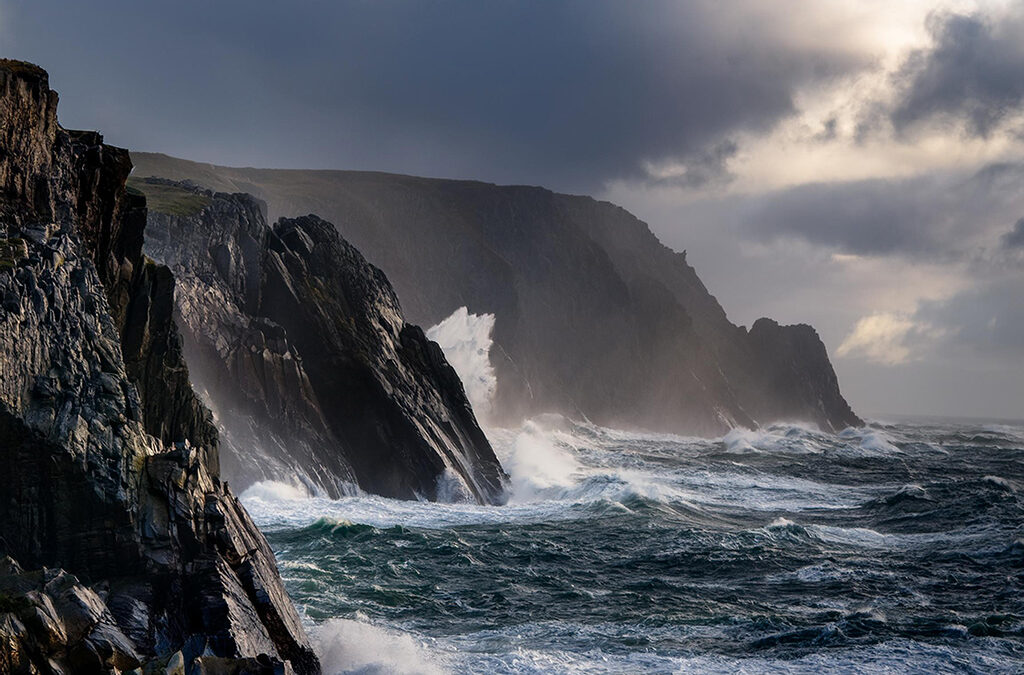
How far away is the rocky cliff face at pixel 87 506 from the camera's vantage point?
39.8 feet

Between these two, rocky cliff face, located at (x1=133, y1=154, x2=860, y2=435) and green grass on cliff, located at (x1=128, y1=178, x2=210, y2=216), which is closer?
green grass on cliff, located at (x1=128, y1=178, x2=210, y2=216)

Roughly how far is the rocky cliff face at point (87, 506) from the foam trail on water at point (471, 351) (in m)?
61.9

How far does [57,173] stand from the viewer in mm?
19734

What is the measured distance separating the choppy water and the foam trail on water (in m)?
41.0

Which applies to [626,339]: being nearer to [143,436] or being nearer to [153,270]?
[153,270]

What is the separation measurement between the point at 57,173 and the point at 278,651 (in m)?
13.1

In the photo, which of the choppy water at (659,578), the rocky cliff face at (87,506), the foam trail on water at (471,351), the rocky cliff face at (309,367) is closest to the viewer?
the rocky cliff face at (87,506)

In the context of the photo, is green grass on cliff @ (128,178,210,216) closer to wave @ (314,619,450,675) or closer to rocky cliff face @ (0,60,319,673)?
rocky cliff face @ (0,60,319,673)

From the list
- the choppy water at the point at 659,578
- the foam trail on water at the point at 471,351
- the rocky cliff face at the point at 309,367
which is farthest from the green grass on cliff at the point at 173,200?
the foam trail on water at the point at 471,351

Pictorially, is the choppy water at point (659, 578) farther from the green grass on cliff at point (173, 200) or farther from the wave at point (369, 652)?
the green grass on cliff at point (173, 200)

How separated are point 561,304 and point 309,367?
87.0 meters

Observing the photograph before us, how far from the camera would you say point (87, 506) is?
14.5m

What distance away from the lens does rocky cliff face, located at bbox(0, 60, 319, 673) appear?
12125 mm

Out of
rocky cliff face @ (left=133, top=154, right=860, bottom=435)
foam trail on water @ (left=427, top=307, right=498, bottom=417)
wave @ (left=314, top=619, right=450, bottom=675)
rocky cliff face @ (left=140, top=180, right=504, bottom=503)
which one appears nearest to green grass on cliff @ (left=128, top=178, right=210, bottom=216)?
rocky cliff face @ (left=140, top=180, right=504, bottom=503)
